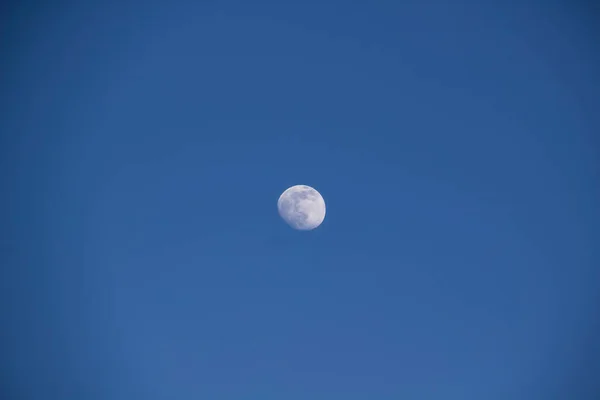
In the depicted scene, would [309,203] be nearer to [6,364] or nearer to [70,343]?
[70,343]

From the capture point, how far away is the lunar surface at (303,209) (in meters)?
16.4

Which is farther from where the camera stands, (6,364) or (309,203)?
(309,203)

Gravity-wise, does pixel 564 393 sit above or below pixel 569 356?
below

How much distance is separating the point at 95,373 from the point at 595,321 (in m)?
20.4

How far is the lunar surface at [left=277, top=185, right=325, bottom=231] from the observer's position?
1644 cm

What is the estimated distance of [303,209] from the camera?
16.4 meters

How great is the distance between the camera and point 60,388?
15.9 m

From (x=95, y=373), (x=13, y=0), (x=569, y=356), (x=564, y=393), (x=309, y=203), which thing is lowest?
(x=564, y=393)

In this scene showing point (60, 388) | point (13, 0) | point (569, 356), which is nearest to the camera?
point (13, 0)

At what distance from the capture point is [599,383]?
13.6m

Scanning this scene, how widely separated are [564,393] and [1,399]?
69.5 feet

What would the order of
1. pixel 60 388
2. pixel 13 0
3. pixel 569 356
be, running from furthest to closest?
1. pixel 60 388
2. pixel 569 356
3. pixel 13 0

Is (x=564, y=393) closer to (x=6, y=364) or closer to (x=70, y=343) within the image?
(x=70, y=343)

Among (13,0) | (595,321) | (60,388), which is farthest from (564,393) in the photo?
(13,0)
